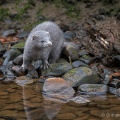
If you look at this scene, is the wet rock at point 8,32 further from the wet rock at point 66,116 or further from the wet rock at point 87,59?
the wet rock at point 66,116

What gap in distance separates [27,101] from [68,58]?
2.32 m

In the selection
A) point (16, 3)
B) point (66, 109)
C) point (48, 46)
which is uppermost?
point (16, 3)

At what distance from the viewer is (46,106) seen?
6.58 m

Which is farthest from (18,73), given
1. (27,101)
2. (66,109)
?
(66,109)

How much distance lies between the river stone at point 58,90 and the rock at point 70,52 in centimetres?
162

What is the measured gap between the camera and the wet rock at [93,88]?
7.23 meters

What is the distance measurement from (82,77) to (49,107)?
129cm

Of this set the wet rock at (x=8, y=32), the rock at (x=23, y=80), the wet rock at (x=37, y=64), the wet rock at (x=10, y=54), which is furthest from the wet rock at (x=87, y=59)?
the wet rock at (x=8, y=32)

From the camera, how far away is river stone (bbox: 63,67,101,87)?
7.55 meters

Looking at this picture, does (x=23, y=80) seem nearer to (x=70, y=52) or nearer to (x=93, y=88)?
(x=70, y=52)

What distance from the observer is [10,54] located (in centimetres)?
915

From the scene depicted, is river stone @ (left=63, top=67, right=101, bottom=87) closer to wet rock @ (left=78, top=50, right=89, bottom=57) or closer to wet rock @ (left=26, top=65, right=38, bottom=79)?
wet rock @ (left=26, top=65, right=38, bottom=79)

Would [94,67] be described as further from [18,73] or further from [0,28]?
[0,28]

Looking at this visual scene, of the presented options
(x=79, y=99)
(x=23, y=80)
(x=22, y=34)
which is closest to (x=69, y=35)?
(x=22, y=34)
